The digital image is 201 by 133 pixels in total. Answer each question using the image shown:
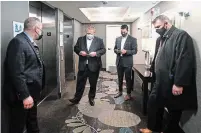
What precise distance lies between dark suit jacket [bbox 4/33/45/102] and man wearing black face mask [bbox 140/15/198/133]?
132 cm

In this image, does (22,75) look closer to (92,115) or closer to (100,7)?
(92,115)

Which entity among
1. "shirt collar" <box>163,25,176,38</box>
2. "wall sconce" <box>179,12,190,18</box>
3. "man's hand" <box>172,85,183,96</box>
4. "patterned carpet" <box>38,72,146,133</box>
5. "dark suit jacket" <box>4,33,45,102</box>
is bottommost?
"patterned carpet" <box>38,72,146,133</box>

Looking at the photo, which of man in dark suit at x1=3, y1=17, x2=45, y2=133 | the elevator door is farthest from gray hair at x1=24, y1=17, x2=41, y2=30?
the elevator door

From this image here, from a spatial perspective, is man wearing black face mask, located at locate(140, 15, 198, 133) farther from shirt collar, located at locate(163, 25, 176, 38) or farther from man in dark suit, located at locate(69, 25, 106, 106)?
man in dark suit, located at locate(69, 25, 106, 106)

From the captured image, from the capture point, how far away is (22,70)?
1.75 meters

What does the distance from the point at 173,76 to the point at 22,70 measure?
153cm

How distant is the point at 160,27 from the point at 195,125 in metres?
1.18

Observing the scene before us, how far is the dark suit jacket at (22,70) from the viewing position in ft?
5.63

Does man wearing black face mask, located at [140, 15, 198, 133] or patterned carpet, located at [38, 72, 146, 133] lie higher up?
man wearing black face mask, located at [140, 15, 198, 133]

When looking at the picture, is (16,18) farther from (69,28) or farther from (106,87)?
(69,28)

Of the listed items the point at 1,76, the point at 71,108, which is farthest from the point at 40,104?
the point at 1,76

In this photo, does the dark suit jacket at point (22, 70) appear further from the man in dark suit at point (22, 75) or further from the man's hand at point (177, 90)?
the man's hand at point (177, 90)

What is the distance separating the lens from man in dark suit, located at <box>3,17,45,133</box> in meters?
1.72

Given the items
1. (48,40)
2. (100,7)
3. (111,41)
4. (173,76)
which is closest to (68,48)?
(48,40)
